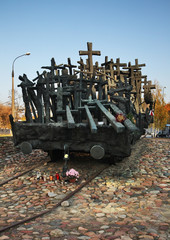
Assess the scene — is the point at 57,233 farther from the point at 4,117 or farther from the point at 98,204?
the point at 4,117

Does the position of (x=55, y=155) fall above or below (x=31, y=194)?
above

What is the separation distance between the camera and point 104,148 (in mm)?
6234

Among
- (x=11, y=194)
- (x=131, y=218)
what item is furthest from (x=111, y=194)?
(x=11, y=194)

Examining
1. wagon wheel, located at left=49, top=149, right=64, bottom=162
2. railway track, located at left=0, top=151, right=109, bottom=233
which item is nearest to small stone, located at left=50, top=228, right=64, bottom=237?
railway track, located at left=0, top=151, right=109, bottom=233

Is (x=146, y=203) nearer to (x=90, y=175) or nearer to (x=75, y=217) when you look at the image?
(x=75, y=217)

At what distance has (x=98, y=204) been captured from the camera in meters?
4.66

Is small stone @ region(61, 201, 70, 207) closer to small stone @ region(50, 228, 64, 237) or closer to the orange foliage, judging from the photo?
small stone @ region(50, 228, 64, 237)

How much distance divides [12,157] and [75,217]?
6247 millimetres

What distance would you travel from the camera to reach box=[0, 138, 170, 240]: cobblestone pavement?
11.1 ft

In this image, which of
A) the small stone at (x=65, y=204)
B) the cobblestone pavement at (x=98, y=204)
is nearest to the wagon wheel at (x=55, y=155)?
the cobblestone pavement at (x=98, y=204)

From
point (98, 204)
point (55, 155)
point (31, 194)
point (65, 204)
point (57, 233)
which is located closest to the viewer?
point (57, 233)

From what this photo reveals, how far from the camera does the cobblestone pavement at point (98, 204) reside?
337cm

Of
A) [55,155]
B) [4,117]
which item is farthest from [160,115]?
[4,117]

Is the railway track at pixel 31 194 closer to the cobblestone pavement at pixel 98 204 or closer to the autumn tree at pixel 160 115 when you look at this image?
the cobblestone pavement at pixel 98 204
